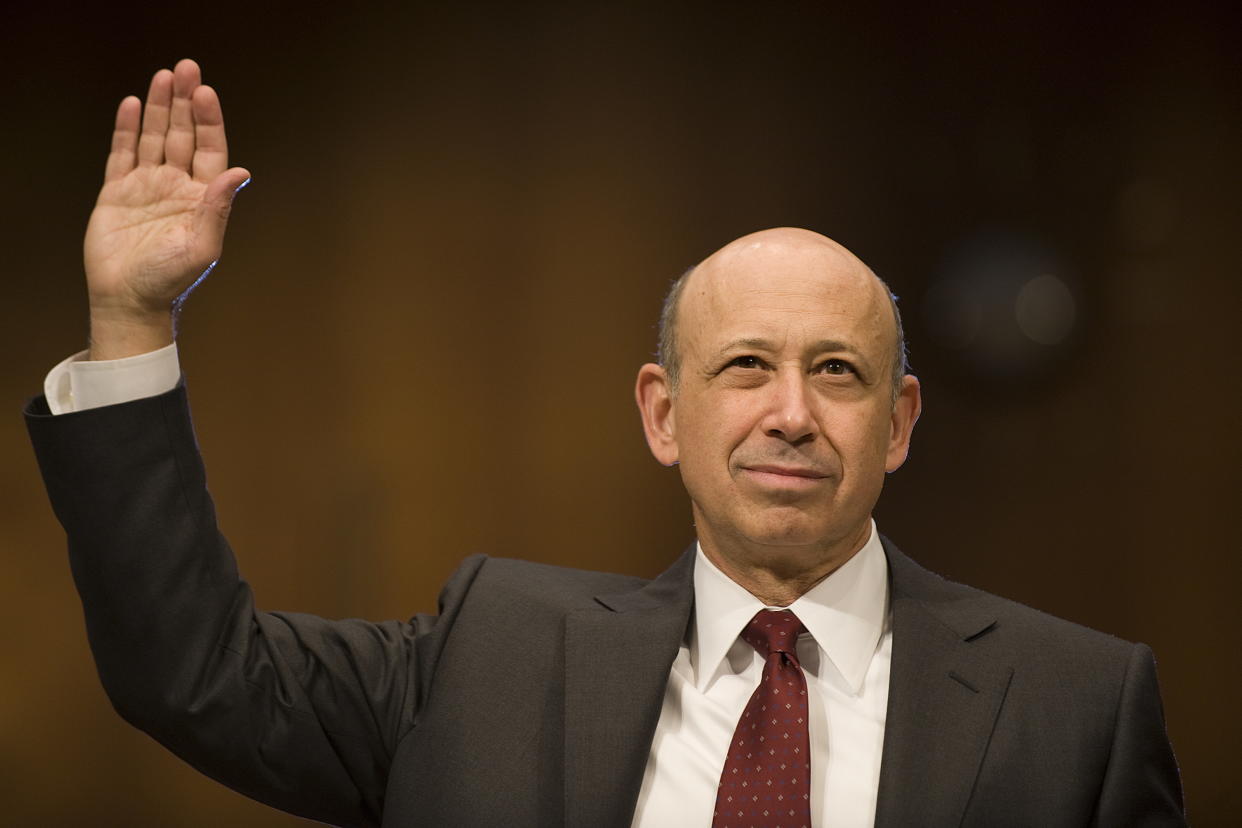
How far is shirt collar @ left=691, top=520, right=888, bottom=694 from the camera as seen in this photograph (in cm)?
178

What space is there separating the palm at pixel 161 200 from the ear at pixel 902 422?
0.98 metres

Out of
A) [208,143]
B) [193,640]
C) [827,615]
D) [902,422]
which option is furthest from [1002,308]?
[193,640]

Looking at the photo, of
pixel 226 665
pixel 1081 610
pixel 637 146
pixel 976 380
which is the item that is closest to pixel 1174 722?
pixel 1081 610

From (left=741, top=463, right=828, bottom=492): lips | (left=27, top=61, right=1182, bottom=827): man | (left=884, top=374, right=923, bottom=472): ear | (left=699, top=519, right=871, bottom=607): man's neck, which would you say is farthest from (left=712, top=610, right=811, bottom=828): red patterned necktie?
(left=884, top=374, right=923, bottom=472): ear

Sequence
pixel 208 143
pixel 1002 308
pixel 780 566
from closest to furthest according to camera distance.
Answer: pixel 208 143 < pixel 780 566 < pixel 1002 308

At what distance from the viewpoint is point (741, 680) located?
179 cm

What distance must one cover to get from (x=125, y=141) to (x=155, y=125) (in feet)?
0.14

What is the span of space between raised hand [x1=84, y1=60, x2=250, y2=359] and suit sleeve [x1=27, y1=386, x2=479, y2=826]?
99 mm

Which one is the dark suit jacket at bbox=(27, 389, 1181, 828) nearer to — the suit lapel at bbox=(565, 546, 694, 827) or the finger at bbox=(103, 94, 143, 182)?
the suit lapel at bbox=(565, 546, 694, 827)

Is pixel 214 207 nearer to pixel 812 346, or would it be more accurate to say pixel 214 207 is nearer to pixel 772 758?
pixel 812 346

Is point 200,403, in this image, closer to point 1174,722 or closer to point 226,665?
point 226,665

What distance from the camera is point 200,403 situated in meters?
2.82

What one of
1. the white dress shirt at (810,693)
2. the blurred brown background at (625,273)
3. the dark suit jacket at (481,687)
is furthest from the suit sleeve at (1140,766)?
the blurred brown background at (625,273)

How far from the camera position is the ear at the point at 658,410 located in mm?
1962
